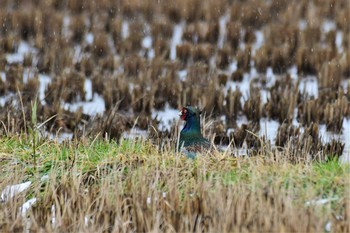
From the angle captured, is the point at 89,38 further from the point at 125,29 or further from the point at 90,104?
the point at 90,104

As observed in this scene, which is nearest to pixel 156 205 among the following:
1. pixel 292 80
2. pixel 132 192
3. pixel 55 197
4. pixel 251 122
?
pixel 132 192

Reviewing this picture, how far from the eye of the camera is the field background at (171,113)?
202 inches

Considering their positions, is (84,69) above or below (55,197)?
above

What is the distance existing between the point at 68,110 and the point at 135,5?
266 inches

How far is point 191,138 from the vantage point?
660 centimetres

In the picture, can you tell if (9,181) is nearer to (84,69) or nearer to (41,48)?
(84,69)

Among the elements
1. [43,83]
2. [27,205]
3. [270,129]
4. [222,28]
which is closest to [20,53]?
[43,83]

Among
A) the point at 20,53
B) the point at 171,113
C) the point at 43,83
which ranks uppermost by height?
the point at 20,53

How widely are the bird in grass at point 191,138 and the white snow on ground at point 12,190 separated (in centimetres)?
109

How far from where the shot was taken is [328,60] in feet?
42.0

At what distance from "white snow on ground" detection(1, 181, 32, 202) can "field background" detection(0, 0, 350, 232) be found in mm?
18

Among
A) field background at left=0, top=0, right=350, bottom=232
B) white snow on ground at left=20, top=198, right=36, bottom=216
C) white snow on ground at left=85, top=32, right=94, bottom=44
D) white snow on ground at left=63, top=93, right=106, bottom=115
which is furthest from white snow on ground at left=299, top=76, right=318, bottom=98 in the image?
white snow on ground at left=20, top=198, right=36, bottom=216

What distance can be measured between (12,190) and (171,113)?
15.7ft

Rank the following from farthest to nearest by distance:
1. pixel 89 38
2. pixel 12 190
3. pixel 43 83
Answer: pixel 89 38, pixel 43 83, pixel 12 190
